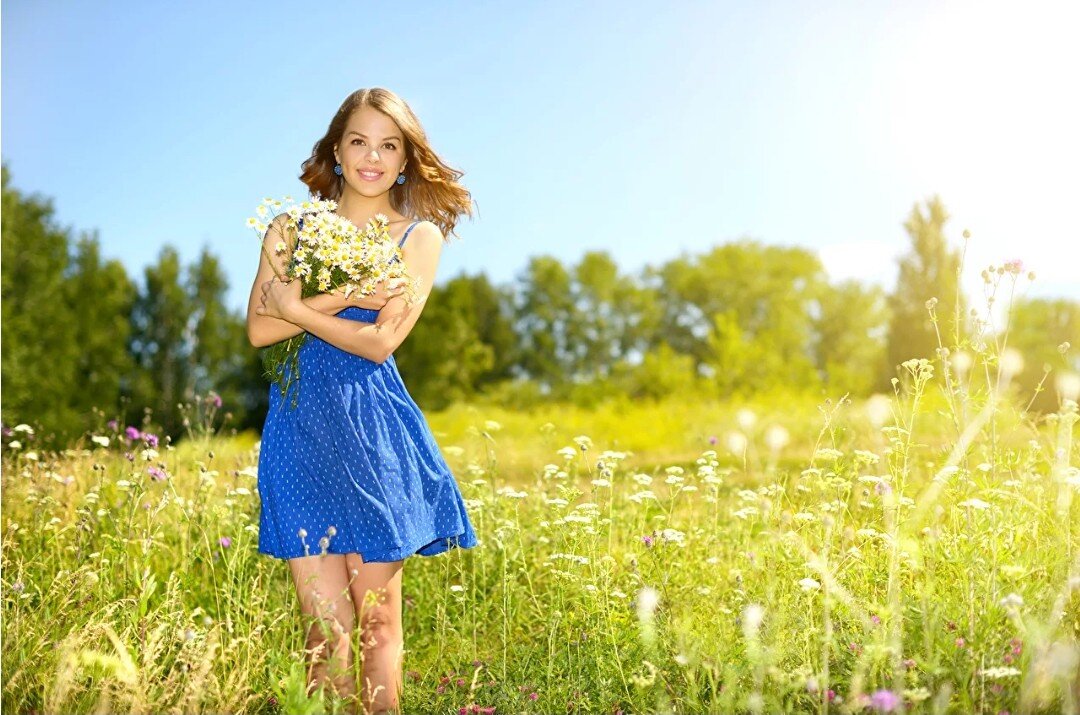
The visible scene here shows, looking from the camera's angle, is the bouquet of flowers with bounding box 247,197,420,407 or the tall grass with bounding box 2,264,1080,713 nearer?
the tall grass with bounding box 2,264,1080,713

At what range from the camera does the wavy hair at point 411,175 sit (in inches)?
140

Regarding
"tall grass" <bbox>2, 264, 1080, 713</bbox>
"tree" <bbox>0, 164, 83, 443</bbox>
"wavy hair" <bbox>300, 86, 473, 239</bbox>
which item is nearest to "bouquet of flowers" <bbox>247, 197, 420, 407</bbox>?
"wavy hair" <bbox>300, 86, 473, 239</bbox>

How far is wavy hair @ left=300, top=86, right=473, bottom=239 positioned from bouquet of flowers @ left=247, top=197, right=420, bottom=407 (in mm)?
423

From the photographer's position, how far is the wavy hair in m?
3.56

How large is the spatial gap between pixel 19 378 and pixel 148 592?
39.3 feet

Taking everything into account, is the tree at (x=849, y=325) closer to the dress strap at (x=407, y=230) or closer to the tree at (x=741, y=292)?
the tree at (x=741, y=292)

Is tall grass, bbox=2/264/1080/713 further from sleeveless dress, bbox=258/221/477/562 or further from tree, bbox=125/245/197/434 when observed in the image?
tree, bbox=125/245/197/434

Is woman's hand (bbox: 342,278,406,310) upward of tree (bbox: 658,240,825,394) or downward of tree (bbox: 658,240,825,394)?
downward

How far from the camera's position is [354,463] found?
3.16 metres

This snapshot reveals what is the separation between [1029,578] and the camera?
325cm

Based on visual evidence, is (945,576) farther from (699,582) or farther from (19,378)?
(19,378)

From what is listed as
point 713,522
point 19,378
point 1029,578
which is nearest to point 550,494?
point 713,522

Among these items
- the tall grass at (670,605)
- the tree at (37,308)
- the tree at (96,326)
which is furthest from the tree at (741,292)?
the tall grass at (670,605)

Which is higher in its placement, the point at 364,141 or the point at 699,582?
the point at 364,141
